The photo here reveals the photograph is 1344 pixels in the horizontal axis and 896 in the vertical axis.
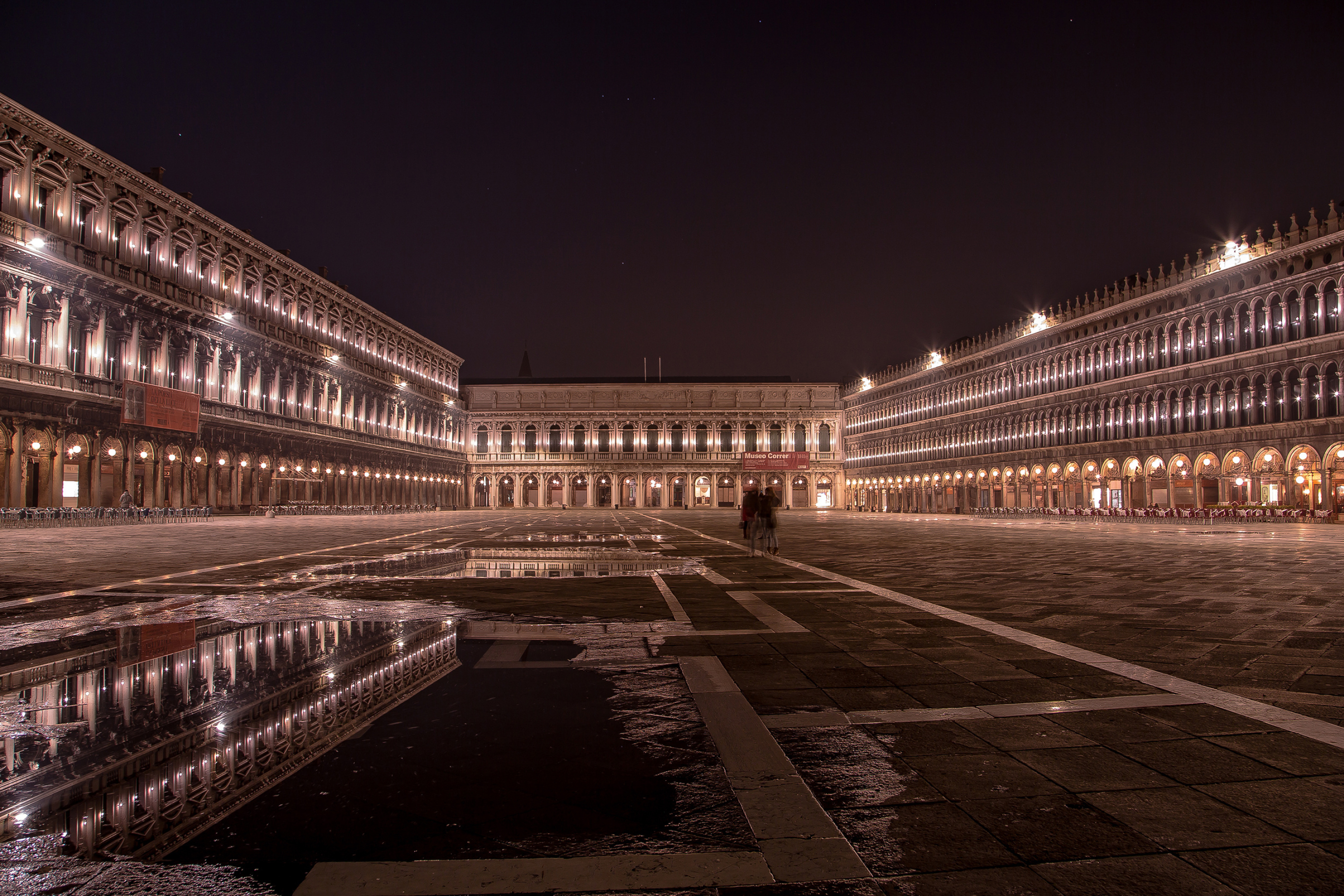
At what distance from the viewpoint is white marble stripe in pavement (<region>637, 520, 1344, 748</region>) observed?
148 inches

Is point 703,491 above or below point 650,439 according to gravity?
below

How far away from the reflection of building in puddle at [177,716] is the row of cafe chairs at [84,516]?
25634 mm

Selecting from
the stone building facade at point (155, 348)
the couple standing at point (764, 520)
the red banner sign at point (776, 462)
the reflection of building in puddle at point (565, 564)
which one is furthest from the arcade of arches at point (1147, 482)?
the stone building facade at point (155, 348)

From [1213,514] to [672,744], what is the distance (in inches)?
1634

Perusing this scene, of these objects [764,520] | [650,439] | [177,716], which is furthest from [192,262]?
[650,439]

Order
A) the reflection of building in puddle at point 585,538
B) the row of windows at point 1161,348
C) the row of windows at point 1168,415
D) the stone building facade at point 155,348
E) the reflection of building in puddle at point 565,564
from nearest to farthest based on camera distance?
the reflection of building in puddle at point 565,564 → the reflection of building in puddle at point 585,538 → the stone building facade at point 155,348 → the row of windows at point 1168,415 → the row of windows at point 1161,348

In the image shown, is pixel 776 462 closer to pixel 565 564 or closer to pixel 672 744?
pixel 565 564

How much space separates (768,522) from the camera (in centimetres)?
1508

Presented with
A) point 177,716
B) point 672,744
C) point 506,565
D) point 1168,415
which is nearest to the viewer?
point 672,744

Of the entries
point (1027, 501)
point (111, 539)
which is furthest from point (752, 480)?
point (111, 539)

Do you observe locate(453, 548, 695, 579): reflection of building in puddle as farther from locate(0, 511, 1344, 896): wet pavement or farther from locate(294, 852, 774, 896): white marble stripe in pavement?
locate(294, 852, 774, 896): white marble stripe in pavement

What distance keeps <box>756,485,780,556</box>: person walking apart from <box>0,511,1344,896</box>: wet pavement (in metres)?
6.62

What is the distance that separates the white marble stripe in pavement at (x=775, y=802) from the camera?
2.38 metres

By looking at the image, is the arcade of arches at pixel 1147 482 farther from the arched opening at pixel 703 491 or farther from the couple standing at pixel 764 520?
the couple standing at pixel 764 520
